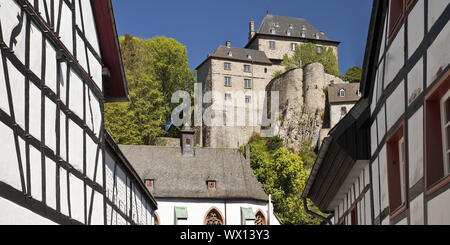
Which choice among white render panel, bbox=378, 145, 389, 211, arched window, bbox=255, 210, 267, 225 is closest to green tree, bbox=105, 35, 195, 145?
arched window, bbox=255, 210, 267, 225

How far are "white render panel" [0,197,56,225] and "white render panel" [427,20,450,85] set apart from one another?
4.88m

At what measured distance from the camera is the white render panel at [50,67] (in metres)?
10.5

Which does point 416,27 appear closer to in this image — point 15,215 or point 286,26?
point 15,215

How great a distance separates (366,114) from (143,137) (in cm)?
5455

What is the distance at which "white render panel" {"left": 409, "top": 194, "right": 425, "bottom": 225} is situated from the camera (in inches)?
319

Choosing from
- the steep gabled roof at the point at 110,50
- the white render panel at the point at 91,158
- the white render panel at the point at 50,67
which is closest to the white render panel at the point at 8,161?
the white render panel at the point at 50,67

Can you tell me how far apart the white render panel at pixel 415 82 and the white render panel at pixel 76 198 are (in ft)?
17.7

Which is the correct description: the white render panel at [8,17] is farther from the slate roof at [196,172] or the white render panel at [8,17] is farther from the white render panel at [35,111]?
the slate roof at [196,172]

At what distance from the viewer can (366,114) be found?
11.7 meters

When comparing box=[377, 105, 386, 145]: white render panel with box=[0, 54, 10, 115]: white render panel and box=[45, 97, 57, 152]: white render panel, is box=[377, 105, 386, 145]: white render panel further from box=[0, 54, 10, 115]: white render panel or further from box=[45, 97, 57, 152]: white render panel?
box=[0, 54, 10, 115]: white render panel

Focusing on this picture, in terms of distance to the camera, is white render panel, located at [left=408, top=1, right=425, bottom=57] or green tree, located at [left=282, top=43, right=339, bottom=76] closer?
white render panel, located at [left=408, top=1, right=425, bottom=57]

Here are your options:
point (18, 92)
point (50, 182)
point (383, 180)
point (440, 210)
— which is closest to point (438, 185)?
point (440, 210)
